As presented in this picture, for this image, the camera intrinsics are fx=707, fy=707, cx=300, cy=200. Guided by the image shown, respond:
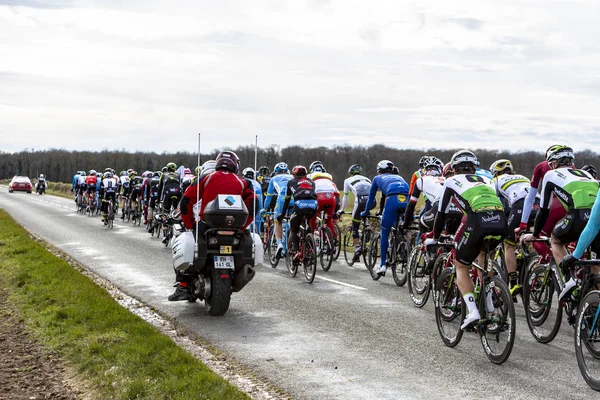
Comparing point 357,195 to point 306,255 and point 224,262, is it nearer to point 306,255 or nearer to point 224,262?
point 306,255

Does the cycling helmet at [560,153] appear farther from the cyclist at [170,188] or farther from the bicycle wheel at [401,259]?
the cyclist at [170,188]

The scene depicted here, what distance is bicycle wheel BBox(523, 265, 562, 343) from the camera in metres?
7.94

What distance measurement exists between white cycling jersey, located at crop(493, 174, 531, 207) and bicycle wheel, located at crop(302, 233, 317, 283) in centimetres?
348

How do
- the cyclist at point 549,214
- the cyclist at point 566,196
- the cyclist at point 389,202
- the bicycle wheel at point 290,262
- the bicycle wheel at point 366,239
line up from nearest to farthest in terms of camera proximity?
the cyclist at point 566,196, the cyclist at point 549,214, the cyclist at point 389,202, the bicycle wheel at point 290,262, the bicycle wheel at point 366,239

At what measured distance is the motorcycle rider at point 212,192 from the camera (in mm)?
9391

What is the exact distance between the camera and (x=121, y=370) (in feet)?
21.5

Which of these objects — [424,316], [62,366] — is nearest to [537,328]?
[424,316]

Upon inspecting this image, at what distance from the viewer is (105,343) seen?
752 cm

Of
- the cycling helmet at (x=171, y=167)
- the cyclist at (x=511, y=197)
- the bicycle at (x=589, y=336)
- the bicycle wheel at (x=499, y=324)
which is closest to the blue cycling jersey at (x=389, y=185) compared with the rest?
the cyclist at (x=511, y=197)

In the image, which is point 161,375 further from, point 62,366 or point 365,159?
point 365,159

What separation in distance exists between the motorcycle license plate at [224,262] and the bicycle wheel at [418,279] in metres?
2.81

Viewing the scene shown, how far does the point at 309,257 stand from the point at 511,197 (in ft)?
12.8

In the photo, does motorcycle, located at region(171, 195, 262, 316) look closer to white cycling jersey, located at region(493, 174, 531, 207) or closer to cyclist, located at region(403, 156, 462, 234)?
cyclist, located at region(403, 156, 462, 234)

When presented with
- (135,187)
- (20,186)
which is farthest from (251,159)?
(135,187)
